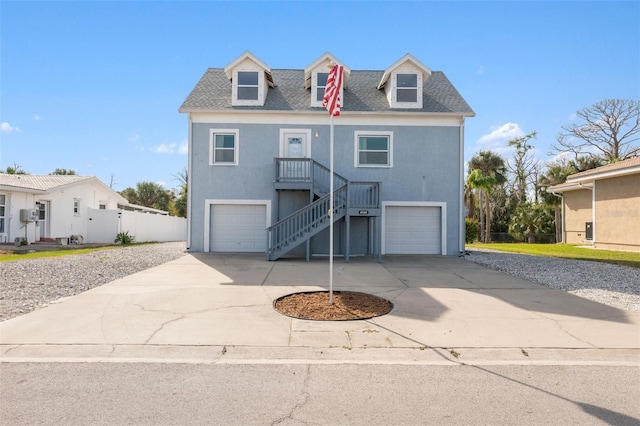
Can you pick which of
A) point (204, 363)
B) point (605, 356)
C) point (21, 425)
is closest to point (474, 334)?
point (605, 356)

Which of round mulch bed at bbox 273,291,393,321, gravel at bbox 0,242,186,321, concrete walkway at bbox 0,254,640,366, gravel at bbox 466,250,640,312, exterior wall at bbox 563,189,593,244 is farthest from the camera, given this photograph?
exterior wall at bbox 563,189,593,244

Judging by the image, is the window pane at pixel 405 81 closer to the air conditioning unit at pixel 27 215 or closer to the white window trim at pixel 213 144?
the white window trim at pixel 213 144

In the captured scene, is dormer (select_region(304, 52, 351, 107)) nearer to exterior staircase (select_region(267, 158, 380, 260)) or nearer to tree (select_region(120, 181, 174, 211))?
exterior staircase (select_region(267, 158, 380, 260))

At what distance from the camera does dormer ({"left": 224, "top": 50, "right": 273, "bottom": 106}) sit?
15.2 metres

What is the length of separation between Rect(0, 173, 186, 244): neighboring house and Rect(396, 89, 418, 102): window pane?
1832cm

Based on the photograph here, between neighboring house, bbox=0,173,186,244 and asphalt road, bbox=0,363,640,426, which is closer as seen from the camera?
asphalt road, bbox=0,363,640,426

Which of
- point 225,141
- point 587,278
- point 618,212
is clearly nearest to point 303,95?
point 225,141

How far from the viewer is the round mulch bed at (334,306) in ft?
20.2

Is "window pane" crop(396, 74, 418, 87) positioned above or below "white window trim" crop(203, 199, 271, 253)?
above

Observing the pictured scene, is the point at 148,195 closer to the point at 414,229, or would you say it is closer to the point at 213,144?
the point at 213,144

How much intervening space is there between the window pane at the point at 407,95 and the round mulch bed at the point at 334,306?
33.8 ft

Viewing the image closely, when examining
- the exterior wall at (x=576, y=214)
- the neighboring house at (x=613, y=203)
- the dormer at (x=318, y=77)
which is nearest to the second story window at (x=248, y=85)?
the dormer at (x=318, y=77)

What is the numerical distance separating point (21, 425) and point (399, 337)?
13.6ft

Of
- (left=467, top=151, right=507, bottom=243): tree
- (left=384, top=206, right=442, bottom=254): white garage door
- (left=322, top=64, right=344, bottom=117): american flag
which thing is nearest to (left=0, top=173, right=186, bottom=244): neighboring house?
(left=384, top=206, right=442, bottom=254): white garage door
